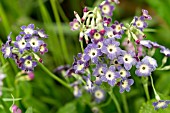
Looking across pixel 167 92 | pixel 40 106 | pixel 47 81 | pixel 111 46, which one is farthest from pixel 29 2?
pixel 111 46

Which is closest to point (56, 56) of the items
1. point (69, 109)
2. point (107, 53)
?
point (69, 109)

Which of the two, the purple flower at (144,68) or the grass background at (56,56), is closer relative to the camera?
the purple flower at (144,68)

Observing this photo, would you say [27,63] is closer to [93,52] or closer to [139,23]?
[93,52]

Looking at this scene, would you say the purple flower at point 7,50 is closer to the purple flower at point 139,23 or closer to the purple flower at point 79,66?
the purple flower at point 79,66

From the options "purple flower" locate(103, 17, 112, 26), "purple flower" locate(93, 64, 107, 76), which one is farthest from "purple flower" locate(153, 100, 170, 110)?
"purple flower" locate(103, 17, 112, 26)

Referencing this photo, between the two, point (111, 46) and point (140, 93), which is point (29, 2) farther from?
point (111, 46)

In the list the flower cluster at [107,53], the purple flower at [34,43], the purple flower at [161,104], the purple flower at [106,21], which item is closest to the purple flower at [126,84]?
the flower cluster at [107,53]
